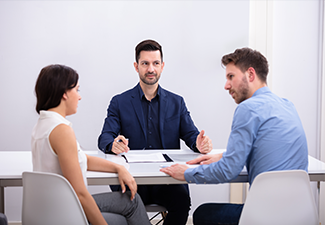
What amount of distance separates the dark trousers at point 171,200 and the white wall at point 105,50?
1.23m

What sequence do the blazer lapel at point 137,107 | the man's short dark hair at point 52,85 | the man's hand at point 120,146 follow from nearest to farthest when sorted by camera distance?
the man's short dark hair at point 52,85
the man's hand at point 120,146
the blazer lapel at point 137,107

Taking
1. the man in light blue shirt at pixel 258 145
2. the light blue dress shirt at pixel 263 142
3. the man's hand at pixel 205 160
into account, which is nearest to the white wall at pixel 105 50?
the man's hand at pixel 205 160

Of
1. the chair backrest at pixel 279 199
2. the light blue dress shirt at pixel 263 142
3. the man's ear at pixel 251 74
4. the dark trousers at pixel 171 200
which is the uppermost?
the man's ear at pixel 251 74

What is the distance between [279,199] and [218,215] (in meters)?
0.41

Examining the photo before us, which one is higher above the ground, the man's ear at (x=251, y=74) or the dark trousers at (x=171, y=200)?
the man's ear at (x=251, y=74)

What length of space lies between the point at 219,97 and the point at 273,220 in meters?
2.02

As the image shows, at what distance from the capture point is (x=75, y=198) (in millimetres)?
1345

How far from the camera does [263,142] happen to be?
4.87 feet

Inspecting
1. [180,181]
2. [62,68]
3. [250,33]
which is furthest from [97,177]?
[250,33]

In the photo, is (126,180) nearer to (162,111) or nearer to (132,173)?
(132,173)

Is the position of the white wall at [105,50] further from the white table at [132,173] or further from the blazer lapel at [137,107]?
the white table at [132,173]

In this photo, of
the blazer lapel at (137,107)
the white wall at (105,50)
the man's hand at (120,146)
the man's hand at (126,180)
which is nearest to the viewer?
the man's hand at (126,180)

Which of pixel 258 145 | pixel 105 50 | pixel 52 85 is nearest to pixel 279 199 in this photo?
pixel 258 145

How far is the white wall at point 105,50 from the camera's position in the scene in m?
3.11
